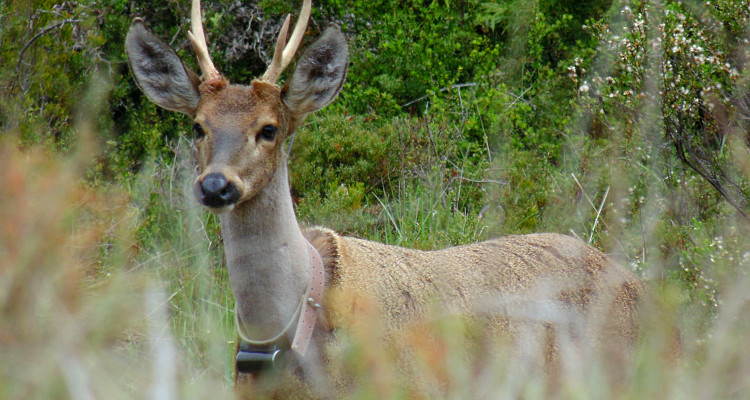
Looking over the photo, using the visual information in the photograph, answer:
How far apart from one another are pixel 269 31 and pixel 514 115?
8.30ft

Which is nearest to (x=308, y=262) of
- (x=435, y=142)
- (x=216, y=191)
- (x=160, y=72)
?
(x=216, y=191)

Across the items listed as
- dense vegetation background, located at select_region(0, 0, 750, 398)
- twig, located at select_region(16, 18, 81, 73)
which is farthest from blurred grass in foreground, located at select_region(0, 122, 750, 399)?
twig, located at select_region(16, 18, 81, 73)

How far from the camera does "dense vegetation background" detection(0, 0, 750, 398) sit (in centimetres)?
408

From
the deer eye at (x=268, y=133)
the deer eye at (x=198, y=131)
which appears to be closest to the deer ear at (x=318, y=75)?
the deer eye at (x=268, y=133)

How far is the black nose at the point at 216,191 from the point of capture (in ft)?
11.7

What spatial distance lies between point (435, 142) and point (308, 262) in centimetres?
388

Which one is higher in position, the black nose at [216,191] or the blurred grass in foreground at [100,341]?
the blurred grass in foreground at [100,341]

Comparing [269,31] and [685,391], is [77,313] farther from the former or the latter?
[269,31]

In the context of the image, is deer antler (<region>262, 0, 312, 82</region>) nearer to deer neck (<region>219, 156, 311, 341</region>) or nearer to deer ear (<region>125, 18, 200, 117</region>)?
deer ear (<region>125, 18, 200, 117</region>)

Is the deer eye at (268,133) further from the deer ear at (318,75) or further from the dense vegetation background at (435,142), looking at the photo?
the dense vegetation background at (435,142)

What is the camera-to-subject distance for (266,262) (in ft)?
12.2

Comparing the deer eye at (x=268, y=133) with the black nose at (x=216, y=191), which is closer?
the black nose at (x=216, y=191)

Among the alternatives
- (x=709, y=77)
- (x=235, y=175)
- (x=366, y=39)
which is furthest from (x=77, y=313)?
(x=366, y=39)

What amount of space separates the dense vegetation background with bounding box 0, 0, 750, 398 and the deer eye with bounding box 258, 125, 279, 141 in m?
0.70
